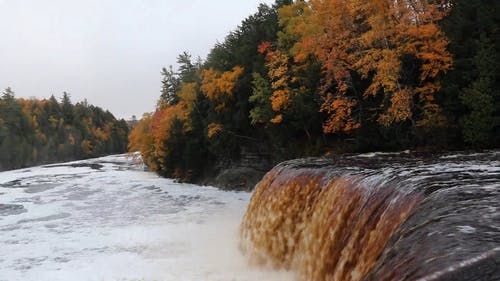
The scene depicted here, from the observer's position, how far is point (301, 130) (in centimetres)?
2503

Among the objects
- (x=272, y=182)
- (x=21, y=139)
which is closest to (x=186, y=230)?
(x=272, y=182)


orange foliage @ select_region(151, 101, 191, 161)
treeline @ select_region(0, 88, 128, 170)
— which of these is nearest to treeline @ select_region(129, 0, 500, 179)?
orange foliage @ select_region(151, 101, 191, 161)

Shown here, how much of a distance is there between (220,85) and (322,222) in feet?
76.7

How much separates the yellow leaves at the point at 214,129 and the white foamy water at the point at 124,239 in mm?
7251

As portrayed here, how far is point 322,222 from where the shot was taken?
7.44 meters

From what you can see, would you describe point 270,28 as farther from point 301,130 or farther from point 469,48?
point 469,48

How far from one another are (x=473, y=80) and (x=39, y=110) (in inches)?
4058

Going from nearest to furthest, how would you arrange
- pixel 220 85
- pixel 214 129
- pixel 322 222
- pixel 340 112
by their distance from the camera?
1. pixel 322 222
2. pixel 340 112
3. pixel 214 129
4. pixel 220 85

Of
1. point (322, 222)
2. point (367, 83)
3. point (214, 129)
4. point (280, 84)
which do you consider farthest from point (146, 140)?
point (322, 222)

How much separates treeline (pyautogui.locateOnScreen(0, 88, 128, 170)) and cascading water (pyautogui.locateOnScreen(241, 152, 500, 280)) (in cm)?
7437

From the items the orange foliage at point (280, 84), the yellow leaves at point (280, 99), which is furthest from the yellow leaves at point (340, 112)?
the orange foliage at point (280, 84)

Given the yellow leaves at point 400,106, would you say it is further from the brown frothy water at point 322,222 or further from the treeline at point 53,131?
the treeline at point 53,131

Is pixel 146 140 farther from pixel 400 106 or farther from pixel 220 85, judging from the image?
pixel 400 106

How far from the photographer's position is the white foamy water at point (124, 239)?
973 cm
